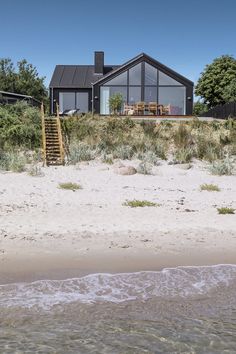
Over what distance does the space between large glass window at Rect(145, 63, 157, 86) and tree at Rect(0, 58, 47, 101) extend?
29871mm

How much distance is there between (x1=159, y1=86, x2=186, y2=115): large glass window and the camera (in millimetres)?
34875

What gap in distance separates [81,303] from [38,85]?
60581 mm

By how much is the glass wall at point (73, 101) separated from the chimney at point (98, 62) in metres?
3.04

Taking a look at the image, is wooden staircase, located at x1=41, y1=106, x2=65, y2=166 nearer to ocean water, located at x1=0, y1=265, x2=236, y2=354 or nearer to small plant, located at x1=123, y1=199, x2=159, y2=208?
small plant, located at x1=123, y1=199, x2=159, y2=208

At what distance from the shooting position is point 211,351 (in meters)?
4.44

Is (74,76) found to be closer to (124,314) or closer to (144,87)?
(144,87)

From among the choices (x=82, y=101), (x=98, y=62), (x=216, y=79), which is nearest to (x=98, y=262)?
(x=82, y=101)

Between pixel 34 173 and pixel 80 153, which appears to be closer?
pixel 34 173

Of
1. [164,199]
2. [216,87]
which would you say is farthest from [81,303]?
[216,87]

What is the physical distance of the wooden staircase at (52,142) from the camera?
19875 mm

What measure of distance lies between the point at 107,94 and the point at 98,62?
467 cm

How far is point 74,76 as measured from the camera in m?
38.1

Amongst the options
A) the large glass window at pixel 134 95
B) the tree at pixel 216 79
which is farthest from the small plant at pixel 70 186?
the tree at pixel 216 79

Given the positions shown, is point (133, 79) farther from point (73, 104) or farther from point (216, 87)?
point (216, 87)
